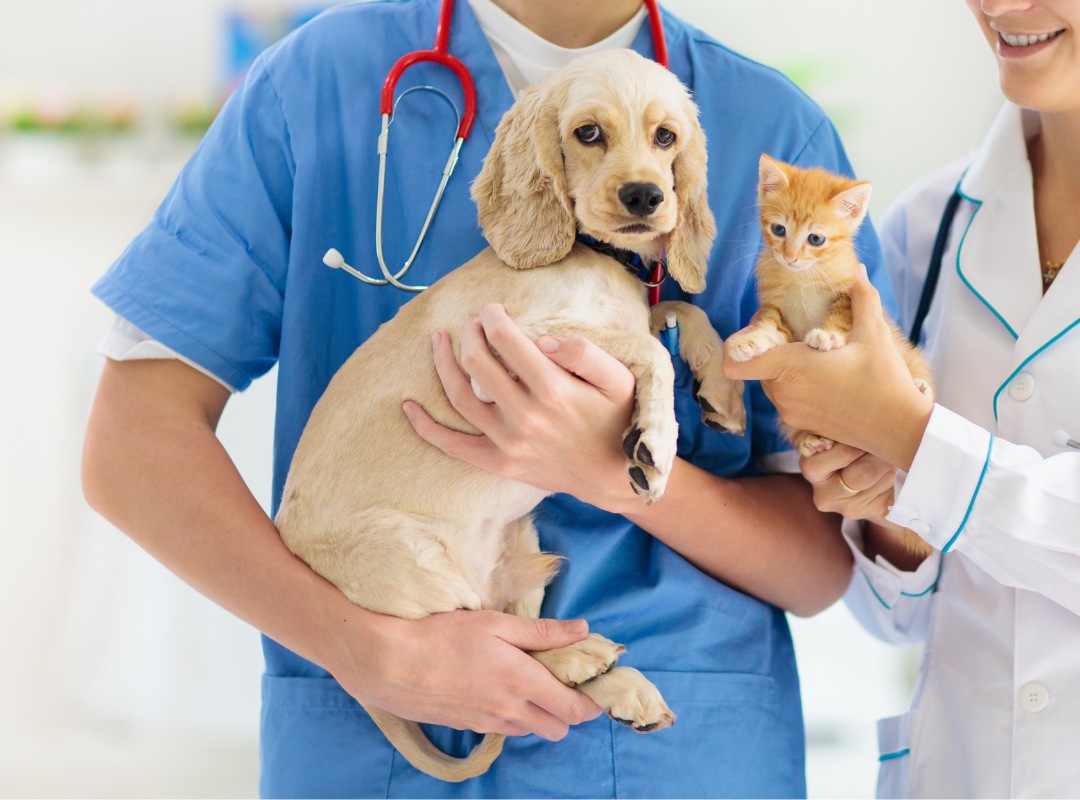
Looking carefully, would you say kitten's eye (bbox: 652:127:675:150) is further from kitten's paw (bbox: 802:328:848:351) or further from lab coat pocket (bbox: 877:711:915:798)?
lab coat pocket (bbox: 877:711:915:798)

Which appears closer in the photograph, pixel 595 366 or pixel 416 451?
pixel 595 366

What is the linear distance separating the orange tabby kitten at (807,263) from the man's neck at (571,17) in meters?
0.37

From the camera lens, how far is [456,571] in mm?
1316

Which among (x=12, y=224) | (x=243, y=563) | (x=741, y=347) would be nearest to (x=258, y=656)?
(x=12, y=224)

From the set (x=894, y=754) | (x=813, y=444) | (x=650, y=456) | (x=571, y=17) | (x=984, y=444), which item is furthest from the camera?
(x=894, y=754)

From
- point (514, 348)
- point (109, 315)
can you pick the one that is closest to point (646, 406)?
point (514, 348)

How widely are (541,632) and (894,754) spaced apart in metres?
0.72

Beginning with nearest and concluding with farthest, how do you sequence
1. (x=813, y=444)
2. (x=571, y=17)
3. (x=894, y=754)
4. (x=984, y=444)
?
(x=984, y=444)
(x=813, y=444)
(x=571, y=17)
(x=894, y=754)

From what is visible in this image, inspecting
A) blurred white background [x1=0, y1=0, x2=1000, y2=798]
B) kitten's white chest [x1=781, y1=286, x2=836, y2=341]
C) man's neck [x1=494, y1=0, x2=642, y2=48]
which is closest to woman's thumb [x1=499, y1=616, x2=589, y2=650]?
kitten's white chest [x1=781, y1=286, x2=836, y2=341]

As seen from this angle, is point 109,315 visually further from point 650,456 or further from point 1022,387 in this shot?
point 1022,387

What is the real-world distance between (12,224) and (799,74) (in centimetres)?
275

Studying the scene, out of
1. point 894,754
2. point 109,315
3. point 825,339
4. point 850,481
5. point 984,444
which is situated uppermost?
point 825,339

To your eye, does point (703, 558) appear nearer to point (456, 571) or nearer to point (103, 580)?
point (456, 571)

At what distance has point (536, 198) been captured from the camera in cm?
133
